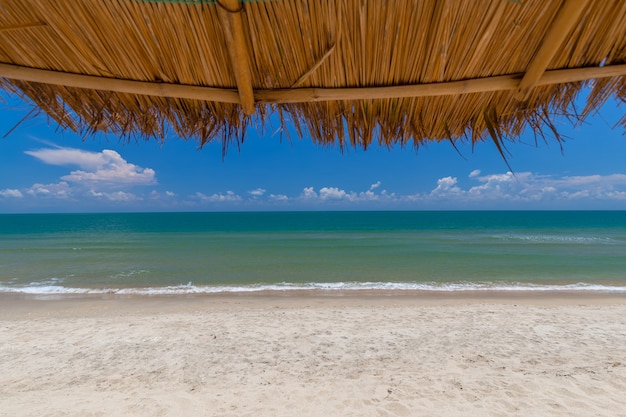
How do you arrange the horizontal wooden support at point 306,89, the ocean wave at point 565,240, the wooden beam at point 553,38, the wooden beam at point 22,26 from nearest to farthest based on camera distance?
the wooden beam at point 553,38 < the wooden beam at point 22,26 < the horizontal wooden support at point 306,89 < the ocean wave at point 565,240

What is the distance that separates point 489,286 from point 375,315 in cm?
427

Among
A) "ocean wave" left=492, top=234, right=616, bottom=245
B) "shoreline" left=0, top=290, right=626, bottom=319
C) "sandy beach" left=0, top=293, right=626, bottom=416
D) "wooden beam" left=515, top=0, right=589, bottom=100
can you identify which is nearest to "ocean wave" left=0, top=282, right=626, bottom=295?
"shoreline" left=0, top=290, right=626, bottom=319

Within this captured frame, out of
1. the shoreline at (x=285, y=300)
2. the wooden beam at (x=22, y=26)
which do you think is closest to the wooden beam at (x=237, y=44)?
the wooden beam at (x=22, y=26)

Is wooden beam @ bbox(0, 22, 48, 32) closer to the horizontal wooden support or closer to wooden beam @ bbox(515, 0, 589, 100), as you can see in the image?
the horizontal wooden support

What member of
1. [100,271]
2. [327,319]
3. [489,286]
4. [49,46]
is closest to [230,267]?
[100,271]

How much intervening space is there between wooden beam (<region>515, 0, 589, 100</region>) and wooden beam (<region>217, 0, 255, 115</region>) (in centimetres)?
88

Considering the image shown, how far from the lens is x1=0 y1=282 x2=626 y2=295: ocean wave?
7582mm

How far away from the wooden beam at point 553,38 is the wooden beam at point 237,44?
88cm

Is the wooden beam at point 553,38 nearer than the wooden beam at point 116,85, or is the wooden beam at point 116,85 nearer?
the wooden beam at point 553,38

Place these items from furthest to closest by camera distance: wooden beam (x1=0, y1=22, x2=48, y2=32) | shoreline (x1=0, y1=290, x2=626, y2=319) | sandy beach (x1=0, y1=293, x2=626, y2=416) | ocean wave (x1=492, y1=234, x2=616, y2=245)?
ocean wave (x1=492, y1=234, x2=616, y2=245)
shoreline (x1=0, y1=290, x2=626, y2=319)
sandy beach (x1=0, y1=293, x2=626, y2=416)
wooden beam (x1=0, y1=22, x2=48, y2=32)

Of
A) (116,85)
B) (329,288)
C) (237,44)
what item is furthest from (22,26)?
(329,288)

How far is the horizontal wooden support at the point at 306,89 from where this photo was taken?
109cm

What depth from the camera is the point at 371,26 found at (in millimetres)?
983

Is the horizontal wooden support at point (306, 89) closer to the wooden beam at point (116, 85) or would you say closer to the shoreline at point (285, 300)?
the wooden beam at point (116, 85)
